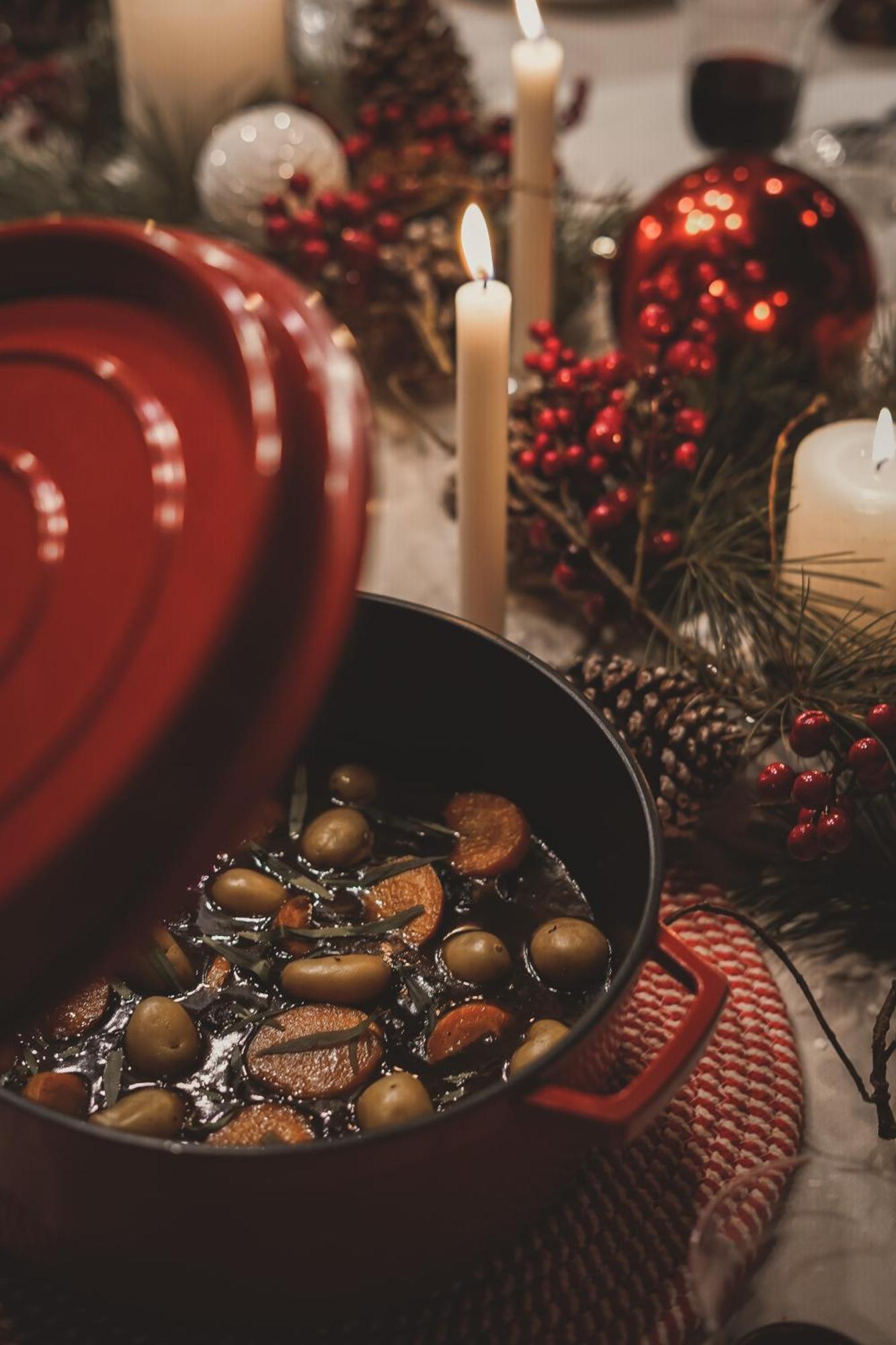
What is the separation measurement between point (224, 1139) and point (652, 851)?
0.23 meters

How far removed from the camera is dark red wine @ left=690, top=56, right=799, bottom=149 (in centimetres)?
124

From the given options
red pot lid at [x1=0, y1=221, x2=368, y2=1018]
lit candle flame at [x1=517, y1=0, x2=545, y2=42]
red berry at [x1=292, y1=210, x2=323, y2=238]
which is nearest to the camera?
red pot lid at [x1=0, y1=221, x2=368, y2=1018]

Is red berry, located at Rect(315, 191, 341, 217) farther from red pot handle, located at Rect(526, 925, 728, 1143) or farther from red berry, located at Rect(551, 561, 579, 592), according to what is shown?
red pot handle, located at Rect(526, 925, 728, 1143)

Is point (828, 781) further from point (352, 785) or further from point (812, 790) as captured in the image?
point (352, 785)

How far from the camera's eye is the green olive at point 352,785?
2.51 feet

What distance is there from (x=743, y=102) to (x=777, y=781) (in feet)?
2.71

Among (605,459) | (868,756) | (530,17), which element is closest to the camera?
(868,756)

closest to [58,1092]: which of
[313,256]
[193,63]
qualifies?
[313,256]

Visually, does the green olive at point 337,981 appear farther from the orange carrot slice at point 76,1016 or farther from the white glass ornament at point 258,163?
the white glass ornament at point 258,163

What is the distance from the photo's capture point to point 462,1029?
2.07ft

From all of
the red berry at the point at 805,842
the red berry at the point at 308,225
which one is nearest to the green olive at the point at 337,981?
the red berry at the point at 805,842

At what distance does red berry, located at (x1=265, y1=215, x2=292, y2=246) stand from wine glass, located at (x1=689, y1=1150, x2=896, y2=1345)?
0.82m

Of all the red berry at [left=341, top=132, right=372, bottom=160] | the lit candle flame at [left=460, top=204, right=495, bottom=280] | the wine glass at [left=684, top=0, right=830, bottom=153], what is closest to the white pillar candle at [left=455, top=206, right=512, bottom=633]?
the lit candle flame at [left=460, top=204, right=495, bottom=280]

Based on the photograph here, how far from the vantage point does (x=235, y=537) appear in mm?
414
